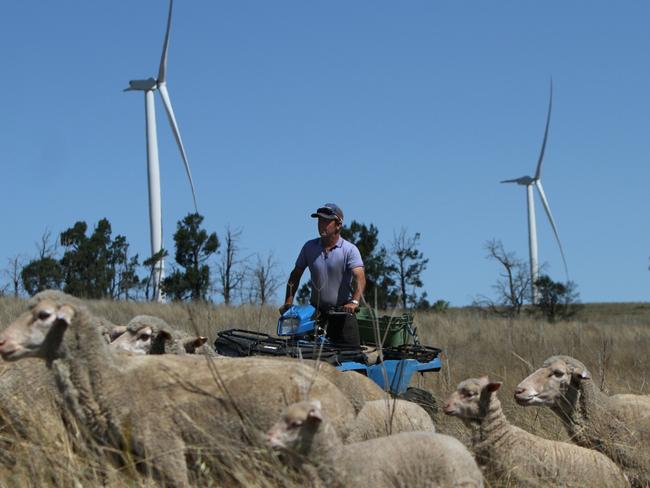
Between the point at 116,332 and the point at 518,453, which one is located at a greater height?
the point at 116,332

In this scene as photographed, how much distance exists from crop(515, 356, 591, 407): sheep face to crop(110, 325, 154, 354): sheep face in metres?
2.97

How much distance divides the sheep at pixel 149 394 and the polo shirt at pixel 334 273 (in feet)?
16.8

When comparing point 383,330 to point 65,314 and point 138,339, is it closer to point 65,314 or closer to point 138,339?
point 138,339

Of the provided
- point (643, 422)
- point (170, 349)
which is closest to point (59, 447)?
point (170, 349)

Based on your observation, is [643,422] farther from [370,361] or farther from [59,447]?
[59,447]

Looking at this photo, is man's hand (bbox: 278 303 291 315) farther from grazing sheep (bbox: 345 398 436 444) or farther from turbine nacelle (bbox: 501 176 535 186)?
turbine nacelle (bbox: 501 176 535 186)

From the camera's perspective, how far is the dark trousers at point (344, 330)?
10.2 m

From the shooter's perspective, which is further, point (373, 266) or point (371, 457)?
point (373, 266)

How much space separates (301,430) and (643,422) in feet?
13.1

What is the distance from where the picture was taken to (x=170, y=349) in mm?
7578

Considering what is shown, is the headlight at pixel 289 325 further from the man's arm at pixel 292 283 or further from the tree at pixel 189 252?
the tree at pixel 189 252

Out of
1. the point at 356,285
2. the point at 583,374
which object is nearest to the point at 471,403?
the point at 583,374

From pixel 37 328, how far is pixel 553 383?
4.57 metres

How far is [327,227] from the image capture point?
10391 millimetres
